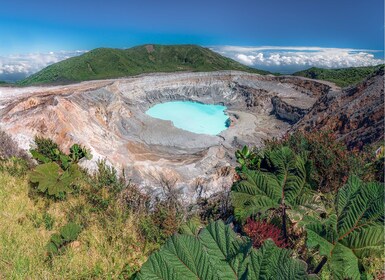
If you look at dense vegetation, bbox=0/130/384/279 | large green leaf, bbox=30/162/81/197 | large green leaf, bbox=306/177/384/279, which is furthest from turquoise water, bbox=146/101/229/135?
large green leaf, bbox=306/177/384/279

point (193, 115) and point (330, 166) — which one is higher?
point (330, 166)

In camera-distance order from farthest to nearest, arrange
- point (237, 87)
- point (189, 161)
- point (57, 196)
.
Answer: point (237, 87) → point (189, 161) → point (57, 196)

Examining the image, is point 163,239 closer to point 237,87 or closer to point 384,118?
point 384,118

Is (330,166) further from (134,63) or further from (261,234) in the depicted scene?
(134,63)

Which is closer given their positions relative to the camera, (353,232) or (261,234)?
(353,232)

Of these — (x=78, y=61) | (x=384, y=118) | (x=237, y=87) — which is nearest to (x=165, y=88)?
(x=237, y=87)

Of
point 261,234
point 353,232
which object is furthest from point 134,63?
point 353,232

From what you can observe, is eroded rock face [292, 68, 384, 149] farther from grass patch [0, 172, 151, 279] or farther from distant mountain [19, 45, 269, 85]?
distant mountain [19, 45, 269, 85]
